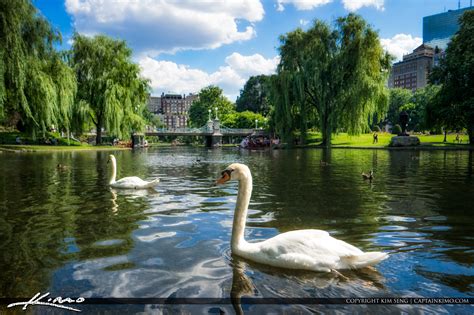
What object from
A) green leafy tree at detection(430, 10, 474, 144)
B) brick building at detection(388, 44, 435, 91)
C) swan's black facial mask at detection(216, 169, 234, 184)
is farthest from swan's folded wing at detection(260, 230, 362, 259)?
brick building at detection(388, 44, 435, 91)

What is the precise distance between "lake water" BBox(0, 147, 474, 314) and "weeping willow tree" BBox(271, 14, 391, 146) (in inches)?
1080

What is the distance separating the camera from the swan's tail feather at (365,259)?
13.1ft

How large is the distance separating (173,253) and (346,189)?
7347 mm

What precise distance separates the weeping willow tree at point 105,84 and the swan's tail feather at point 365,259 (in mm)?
40047

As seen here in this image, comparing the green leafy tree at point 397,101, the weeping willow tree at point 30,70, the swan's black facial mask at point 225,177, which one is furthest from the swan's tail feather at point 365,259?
the green leafy tree at point 397,101

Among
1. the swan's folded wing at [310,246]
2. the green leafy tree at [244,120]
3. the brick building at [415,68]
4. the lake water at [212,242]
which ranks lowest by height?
the lake water at [212,242]

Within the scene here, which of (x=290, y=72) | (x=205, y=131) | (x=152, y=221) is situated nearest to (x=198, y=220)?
(x=152, y=221)

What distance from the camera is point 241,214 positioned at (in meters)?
4.79

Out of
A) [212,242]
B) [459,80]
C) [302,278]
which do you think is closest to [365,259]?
[302,278]

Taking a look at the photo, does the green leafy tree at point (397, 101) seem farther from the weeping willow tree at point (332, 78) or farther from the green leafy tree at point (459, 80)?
the weeping willow tree at point (332, 78)

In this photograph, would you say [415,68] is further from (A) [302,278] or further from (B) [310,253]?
(A) [302,278]

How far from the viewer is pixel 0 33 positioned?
908 inches
